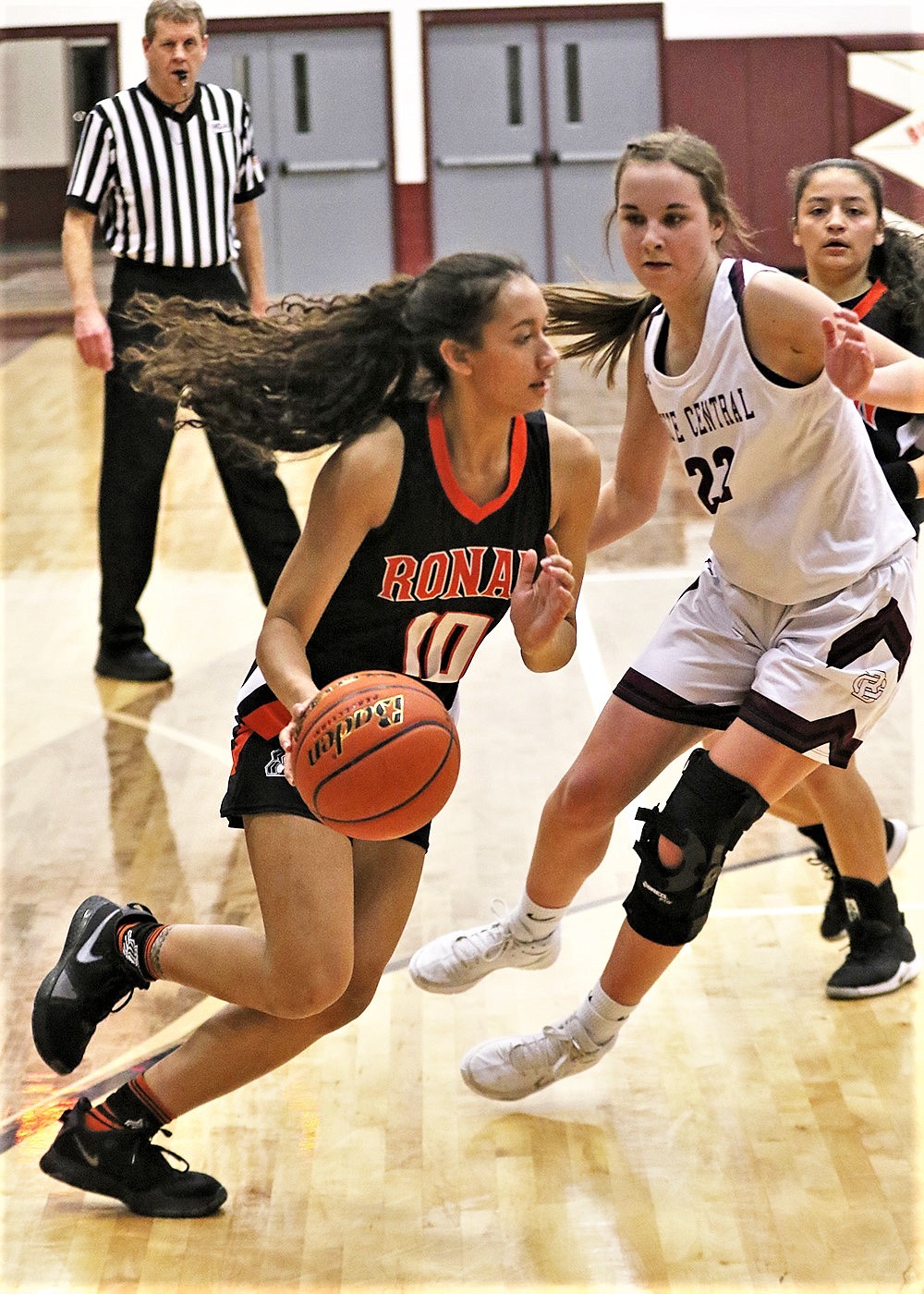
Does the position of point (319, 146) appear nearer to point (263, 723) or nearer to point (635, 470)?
point (635, 470)

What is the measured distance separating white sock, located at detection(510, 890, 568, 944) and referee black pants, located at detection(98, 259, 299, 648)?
2.45 m

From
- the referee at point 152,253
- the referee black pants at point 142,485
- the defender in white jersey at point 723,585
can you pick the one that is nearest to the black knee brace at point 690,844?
the defender in white jersey at point 723,585

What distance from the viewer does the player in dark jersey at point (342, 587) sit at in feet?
8.18

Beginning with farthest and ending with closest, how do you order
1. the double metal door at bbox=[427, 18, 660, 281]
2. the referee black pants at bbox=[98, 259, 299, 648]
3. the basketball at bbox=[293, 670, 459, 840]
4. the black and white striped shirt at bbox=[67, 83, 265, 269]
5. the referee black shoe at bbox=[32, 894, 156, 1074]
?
the double metal door at bbox=[427, 18, 660, 281] → the referee black pants at bbox=[98, 259, 299, 648] → the black and white striped shirt at bbox=[67, 83, 265, 269] → the referee black shoe at bbox=[32, 894, 156, 1074] → the basketball at bbox=[293, 670, 459, 840]

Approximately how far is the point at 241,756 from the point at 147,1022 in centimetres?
90

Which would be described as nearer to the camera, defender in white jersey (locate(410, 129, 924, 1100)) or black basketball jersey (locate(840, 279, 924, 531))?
defender in white jersey (locate(410, 129, 924, 1100))

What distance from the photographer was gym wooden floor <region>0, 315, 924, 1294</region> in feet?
8.09

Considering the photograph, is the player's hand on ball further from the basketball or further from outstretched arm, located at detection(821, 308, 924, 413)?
outstretched arm, located at detection(821, 308, 924, 413)

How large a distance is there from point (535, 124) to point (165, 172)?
10.3 m

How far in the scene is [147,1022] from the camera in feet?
10.7

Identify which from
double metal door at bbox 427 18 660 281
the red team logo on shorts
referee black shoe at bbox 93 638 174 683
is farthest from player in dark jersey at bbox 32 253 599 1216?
double metal door at bbox 427 18 660 281

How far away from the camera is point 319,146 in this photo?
14.7m

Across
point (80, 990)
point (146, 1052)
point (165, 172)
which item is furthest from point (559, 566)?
point (165, 172)

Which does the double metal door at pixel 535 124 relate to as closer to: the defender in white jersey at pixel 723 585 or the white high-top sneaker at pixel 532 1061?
the defender in white jersey at pixel 723 585
